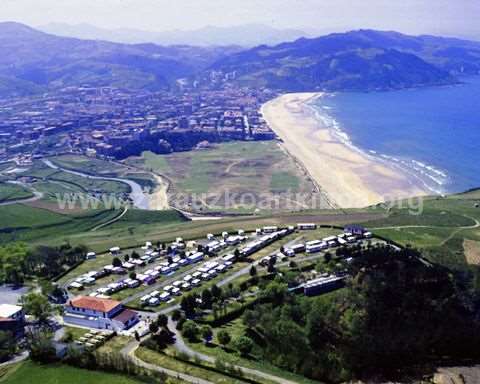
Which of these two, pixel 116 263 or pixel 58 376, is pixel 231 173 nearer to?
pixel 116 263

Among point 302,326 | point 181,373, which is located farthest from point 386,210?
point 181,373

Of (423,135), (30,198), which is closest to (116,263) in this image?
(30,198)

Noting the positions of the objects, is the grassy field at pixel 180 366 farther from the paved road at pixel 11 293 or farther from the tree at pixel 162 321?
the paved road at pixel 11 293

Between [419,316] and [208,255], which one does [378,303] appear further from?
[208,255]

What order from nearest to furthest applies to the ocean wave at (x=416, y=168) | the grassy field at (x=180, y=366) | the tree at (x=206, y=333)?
the grassy field at (x=180, y=366) < the tree at (x=206, y=333) < the ocean wave at (x=416, y=168)

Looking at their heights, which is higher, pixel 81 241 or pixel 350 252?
pixel 350 252

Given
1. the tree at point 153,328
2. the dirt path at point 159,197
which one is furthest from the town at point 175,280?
the dirt path at point 159,197
